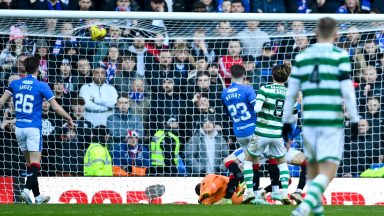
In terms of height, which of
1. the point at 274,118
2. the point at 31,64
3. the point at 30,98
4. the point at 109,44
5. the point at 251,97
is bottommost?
the point at 274,118

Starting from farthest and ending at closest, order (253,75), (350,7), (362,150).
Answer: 1. (350,7)
2. (253,75)
3. (362,150)

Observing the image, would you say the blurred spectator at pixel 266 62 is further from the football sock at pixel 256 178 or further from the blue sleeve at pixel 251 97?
the football sock at pixel 256 178

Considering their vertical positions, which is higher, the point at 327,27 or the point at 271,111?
the point at 327,27

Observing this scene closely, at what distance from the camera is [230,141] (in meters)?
16.6

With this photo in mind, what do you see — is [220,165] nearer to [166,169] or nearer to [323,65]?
[166,169]

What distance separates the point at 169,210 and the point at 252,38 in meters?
4.65

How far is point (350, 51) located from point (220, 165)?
9.89 ft

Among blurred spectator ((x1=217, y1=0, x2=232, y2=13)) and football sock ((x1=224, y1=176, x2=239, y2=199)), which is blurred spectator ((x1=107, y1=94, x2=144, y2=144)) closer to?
football sock ((x1=224, y1=176, x2=239, y2=199))

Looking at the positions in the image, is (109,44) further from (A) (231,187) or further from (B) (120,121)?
(A) (231,187)

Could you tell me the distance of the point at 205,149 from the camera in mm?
16125

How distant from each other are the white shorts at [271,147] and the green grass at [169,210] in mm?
925

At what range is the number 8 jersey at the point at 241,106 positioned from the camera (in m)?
14.4

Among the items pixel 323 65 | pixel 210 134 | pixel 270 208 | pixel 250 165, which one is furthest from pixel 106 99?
pixel 323 65

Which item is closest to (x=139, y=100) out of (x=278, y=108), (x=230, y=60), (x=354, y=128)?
(x=230, y=60)
